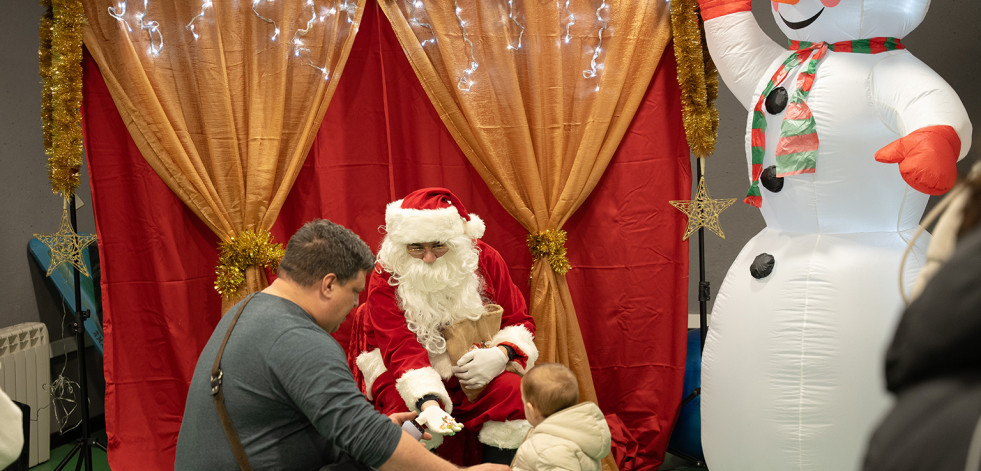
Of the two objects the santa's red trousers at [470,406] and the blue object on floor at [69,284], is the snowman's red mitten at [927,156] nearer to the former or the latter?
the santa's red trousers at [470,406]

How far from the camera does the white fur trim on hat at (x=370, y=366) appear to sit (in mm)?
3291

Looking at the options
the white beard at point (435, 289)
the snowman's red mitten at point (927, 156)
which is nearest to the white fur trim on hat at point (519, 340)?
the white beard at point (435, 289)

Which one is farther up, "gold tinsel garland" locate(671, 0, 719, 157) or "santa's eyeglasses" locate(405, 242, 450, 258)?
"gold tinsel garland" locate(671, 0, 719, 157)

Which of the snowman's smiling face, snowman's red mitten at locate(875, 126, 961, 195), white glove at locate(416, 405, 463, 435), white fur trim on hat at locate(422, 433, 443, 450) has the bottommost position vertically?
white fur trim on hat at locate(422, 433, 443, 450)

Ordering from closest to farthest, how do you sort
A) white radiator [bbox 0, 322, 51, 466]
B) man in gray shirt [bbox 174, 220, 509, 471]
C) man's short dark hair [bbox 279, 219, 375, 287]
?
man in gray shirt [bbox 174, 220, 509, 471], man's short dark hair [bbox 279, 219, 375, 287], white radiator [bbox 0, 322, 51, 466]

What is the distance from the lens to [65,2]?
355cm

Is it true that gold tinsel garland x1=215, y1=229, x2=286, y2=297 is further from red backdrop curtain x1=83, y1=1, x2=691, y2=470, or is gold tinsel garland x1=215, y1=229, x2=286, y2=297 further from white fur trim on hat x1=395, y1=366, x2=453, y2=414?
white fur trim on hat x1=395, y1=366, x2=453, y2=414

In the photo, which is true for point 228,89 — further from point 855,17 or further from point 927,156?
point 927,156

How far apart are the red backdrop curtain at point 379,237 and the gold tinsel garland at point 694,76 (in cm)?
17

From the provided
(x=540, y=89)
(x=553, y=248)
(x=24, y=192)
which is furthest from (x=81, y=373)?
(x=540, y=89)

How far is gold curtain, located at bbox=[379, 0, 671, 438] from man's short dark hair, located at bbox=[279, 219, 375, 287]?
5.01ft

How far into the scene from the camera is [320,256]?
232 cm

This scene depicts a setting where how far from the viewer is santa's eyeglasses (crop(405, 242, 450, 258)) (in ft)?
10.6

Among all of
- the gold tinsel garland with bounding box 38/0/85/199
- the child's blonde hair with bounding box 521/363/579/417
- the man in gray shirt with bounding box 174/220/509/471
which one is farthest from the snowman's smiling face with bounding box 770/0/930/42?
the gold tinsel garland with bounding box 38/0/85/199
